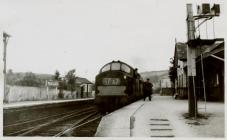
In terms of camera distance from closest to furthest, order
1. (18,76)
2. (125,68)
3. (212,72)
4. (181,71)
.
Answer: (18,76) < (125,68) < (212,72) < (181,71)

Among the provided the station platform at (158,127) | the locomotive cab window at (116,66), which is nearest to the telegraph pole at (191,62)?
the station platform at (158,127)

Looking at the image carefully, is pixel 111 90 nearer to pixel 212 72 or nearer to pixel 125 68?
pixel 125 68

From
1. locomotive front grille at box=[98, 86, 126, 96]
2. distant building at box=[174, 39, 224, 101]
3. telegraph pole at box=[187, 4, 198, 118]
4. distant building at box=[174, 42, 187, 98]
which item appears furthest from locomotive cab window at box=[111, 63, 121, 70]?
distant building at box=[174, 42, 187, 98]

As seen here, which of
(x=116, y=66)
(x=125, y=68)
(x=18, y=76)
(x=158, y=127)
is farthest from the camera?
Result: (x=125, y=68)

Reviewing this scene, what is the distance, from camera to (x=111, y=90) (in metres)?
12.7

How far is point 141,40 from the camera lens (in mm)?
9508

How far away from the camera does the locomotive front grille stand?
1256cm

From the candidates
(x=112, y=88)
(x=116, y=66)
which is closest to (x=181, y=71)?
(x=116, y=66)

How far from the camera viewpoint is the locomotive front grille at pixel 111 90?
12.6m

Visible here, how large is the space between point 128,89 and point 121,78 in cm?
69

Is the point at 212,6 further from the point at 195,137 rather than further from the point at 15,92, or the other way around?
the point at 15,92

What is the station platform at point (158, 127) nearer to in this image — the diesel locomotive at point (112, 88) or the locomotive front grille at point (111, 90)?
the diesel locomotive at point (112, 88)

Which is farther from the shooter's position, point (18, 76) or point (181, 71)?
point (181, 71)

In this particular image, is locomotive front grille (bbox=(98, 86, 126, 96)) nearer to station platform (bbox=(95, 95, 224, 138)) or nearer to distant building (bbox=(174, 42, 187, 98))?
station platform (bbox=(95, 95, 224, 138))
